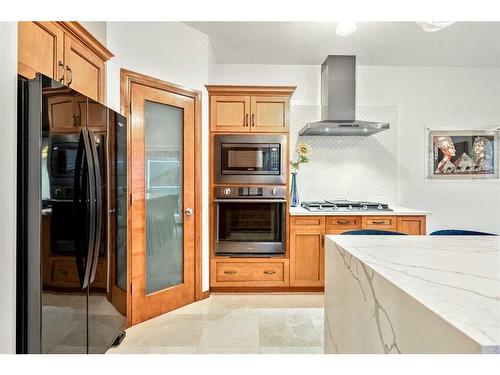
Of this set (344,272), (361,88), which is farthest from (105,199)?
(361,88)

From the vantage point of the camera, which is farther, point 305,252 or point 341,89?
point 341,89

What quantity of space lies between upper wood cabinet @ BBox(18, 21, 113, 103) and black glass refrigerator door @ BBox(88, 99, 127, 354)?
293mm

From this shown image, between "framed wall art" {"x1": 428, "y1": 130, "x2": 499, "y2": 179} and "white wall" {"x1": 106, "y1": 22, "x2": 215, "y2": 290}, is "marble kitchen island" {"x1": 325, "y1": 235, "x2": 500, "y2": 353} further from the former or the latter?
"framed wall art" {"x1": 428, "y1": 130, "x2": 499, "y2": 179}

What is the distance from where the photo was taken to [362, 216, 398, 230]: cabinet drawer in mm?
3227

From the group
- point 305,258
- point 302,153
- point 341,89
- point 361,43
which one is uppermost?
point 361,43

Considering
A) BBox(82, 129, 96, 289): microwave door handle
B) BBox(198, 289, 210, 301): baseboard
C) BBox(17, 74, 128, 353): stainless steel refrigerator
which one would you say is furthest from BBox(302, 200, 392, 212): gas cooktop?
BBox(82, 129, 96, 289): microwave door handle

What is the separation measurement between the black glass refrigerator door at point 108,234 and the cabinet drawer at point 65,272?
0.16 m

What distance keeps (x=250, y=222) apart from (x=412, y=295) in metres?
2.62

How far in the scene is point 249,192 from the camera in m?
3.25

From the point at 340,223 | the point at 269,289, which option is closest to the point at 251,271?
the point at 269,289

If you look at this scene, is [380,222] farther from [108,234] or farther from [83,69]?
[83,69]

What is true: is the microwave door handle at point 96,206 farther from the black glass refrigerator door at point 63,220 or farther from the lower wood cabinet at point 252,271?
the lower wood cabinet at point 252,271
